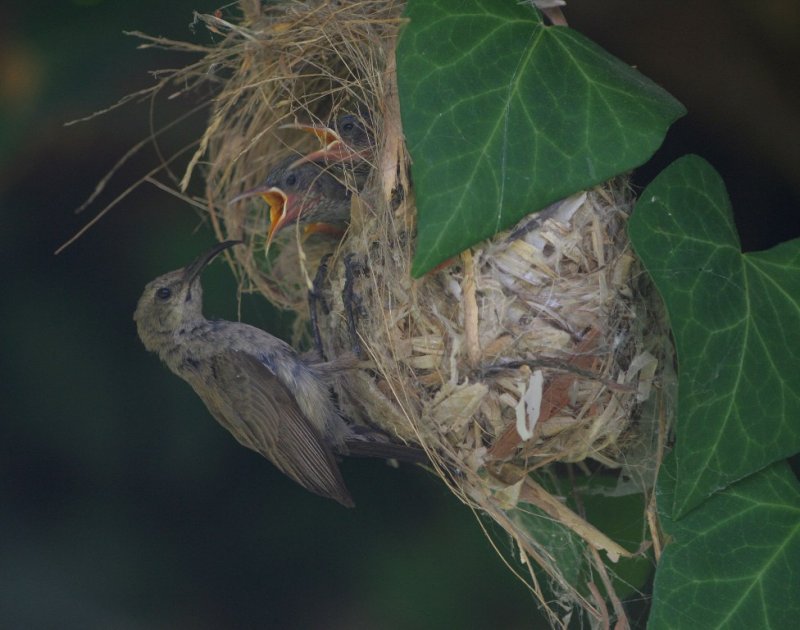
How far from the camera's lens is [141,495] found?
2938mm

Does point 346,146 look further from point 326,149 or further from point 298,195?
point 298,195

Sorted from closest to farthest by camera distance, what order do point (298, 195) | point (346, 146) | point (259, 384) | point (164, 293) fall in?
point (346, 146) < point (298, 195) < point (259, 384) < point (164, 293)

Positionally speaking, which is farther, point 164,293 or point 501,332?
point 164,293

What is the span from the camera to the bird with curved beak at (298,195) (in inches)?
86.4

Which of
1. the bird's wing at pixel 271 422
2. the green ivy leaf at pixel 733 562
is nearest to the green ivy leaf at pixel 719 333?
the green ivy leaf at pixel 733 562

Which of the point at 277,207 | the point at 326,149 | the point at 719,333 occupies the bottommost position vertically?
the point at 719,333

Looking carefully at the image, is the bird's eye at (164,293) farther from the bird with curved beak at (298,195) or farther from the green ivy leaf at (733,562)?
the green ivy leaf at (733,562)

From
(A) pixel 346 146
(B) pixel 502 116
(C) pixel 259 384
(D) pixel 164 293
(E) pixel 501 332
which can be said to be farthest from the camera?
(D) pixel 164 293

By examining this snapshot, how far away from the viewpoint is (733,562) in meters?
1.68

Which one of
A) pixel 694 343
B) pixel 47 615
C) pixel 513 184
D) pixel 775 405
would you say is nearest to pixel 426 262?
pixel 513 184

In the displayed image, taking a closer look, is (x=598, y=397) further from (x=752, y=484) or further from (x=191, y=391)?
(x=191, y=391)

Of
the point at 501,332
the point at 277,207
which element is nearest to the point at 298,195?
the point at 277,207

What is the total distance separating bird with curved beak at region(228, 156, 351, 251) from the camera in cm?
219

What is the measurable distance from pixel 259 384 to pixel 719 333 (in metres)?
1.11
